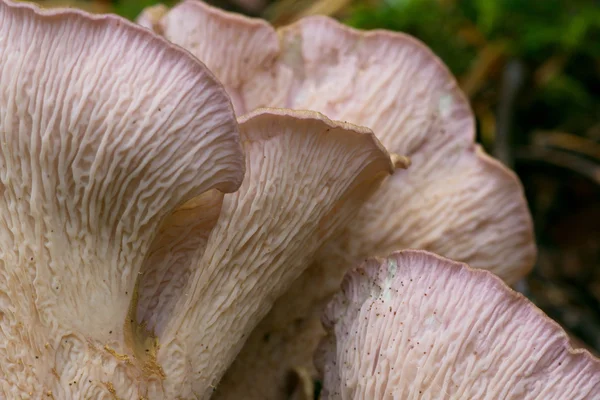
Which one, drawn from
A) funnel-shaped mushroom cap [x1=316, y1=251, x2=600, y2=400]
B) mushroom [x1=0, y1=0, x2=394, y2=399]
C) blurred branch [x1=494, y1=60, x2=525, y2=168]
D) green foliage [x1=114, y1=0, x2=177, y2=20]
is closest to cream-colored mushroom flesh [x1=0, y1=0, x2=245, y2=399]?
mushroom [x1=0, y1=0, x2=394, y2=399]

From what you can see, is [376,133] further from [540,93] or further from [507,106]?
[540,93]

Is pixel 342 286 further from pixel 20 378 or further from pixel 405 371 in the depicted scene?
pixel 20 378

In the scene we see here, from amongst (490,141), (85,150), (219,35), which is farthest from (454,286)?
(490,141)

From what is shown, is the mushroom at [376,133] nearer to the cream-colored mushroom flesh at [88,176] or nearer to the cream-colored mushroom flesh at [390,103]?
the cream-colored mushroom flesh at [390,103]

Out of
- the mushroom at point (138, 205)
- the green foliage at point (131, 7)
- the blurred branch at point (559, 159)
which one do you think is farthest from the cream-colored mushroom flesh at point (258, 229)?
the green foliage at point (131, 7)

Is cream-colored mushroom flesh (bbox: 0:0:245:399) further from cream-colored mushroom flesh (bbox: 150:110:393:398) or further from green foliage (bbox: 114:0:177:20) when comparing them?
green foliage (bbox: 114:0:177:20)

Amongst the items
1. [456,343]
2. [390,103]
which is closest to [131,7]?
[390,103]
